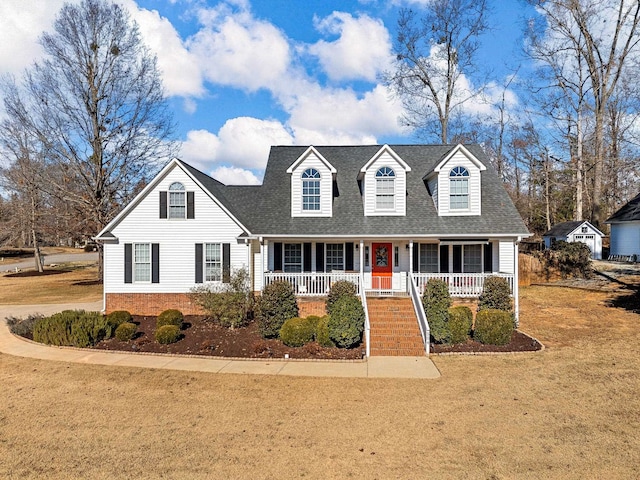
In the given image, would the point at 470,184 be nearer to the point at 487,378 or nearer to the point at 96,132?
the point at 487,378

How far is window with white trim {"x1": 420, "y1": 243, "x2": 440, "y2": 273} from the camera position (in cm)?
1761

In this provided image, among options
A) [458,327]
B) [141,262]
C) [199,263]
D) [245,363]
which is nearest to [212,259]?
[199,263]

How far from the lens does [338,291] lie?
590 inches

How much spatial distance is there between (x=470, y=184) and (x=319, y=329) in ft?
31.0

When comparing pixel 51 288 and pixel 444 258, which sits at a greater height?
pixel 444 258

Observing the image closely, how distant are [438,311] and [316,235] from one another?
18.9 feet

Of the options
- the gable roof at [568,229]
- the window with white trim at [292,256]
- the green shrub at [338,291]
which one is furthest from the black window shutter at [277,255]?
the gable roof at [568,229]

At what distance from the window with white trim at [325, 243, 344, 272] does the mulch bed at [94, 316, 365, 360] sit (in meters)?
4.65

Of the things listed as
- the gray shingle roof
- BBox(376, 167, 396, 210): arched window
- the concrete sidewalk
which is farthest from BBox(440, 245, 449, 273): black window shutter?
the concrete sidewalk

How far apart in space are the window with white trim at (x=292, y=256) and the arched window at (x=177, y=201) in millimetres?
4722

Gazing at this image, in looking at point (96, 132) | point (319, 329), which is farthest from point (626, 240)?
point (96, 132)

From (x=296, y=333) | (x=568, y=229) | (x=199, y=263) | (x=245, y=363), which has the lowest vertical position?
(x=245, y=363)

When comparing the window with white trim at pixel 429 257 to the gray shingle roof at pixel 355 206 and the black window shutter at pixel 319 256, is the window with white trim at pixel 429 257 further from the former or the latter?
the black window shutter at pixel 319 256

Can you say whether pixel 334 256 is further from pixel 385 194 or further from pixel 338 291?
pixel 385 194
